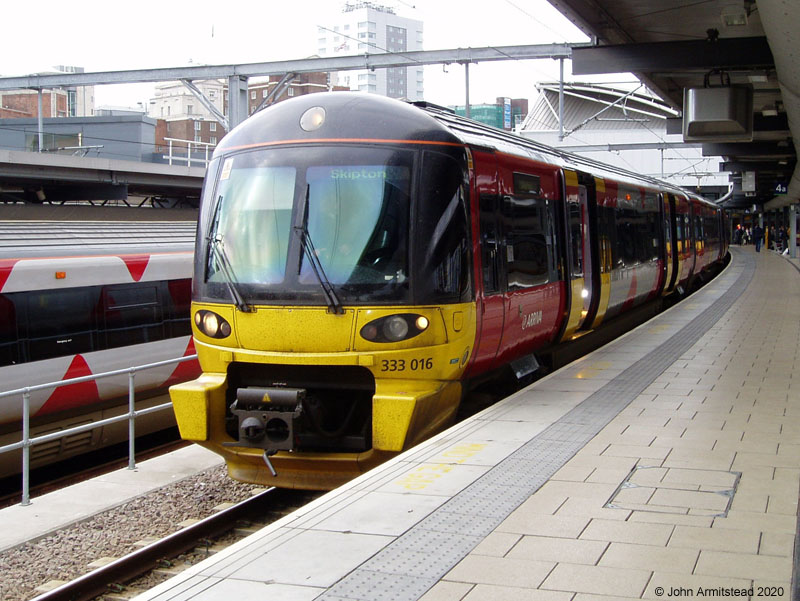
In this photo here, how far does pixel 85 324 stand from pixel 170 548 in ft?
14.5

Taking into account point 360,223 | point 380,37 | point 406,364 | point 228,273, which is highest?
point 380,37

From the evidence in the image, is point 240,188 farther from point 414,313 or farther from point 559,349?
point 559,349

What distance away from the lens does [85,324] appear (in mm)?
10367

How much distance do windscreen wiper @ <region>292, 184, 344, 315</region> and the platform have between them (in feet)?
4.05

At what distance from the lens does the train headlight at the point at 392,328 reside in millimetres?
7051

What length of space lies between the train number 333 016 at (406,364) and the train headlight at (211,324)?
1325 millimetres

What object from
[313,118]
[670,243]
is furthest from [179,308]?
[670,243]

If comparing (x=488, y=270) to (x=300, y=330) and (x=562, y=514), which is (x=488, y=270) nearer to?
(x=300, y=330)

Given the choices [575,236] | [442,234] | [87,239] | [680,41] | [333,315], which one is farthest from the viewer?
[680,41]

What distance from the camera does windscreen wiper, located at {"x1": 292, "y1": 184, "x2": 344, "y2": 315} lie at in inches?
277

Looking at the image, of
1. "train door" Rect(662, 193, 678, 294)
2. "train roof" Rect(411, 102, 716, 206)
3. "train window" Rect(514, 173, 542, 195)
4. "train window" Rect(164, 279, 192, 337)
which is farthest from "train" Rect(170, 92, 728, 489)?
"train door" Rect(662, 193, 678, 294)

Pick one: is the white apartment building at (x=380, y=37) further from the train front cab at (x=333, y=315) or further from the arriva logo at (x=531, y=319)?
the train front cab at (x=333, y=315)

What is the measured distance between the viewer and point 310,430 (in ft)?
23.9

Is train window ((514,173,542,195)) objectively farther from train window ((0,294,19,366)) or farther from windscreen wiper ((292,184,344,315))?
train window ((0,294,19,366))
